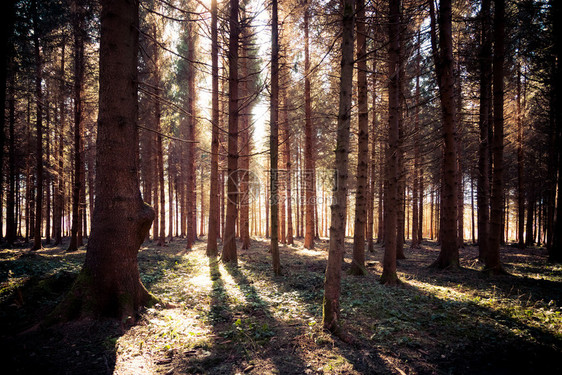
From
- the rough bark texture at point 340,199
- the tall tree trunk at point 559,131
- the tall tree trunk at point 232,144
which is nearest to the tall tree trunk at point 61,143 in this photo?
the tall tree trunk at point 232,144

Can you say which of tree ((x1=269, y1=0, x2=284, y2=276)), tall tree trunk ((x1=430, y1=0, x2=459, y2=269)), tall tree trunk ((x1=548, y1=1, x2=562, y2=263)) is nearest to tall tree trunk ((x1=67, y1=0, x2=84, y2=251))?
tree ((x1=269, y1=0, x2=284, y2=276))

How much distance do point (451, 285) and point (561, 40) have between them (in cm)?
1094

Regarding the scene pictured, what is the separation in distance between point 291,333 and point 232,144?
23.7 ft

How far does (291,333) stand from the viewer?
4.32m

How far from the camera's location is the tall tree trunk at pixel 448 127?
875cm

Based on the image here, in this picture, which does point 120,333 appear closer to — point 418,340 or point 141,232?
point 141,232

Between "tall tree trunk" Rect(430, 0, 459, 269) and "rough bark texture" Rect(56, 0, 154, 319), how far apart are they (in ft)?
31.3

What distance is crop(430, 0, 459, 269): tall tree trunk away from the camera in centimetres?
875

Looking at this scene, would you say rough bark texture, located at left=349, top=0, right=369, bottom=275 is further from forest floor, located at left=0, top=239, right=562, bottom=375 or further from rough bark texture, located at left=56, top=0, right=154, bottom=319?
rough bark texture, located at left=56, top=0, right=154, bottom=319

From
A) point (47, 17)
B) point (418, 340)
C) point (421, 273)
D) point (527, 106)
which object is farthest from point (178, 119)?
point (527, 106)

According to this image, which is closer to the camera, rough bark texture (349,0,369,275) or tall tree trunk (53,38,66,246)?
rough bark texture (349,0,369,275)

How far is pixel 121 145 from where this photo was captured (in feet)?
15.6

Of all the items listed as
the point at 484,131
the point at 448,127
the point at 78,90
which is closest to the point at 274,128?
the point at 448,127

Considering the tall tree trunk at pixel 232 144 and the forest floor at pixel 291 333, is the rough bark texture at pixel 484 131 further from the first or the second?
the tall tree trunk at pixel 232 144
